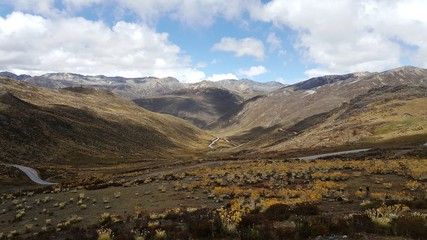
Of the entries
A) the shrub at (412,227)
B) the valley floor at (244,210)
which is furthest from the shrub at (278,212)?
the shrub at (412,227)

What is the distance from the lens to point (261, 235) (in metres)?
14.9

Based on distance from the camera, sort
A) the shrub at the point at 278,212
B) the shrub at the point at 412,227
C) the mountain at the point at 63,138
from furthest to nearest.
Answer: the mountain at the point at 63,138 → the shrub at the point at 278,212 → the shrub at the point at 412,227

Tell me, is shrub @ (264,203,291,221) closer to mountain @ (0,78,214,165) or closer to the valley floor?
the valley floor

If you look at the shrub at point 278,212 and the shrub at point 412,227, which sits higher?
the shrub at point 412,227

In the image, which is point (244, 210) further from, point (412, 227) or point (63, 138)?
point (63, 138)

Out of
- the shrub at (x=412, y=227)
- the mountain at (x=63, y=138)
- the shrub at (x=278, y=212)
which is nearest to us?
the shrub at (x=412, y=227)

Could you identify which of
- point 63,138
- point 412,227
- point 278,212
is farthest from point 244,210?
point 63,138

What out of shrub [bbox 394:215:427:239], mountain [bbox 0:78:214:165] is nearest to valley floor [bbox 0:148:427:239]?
shrub [bbox 394:215:427:239]

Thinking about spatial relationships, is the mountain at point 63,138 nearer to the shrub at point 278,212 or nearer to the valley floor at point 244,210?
the valley floor at point 244,210

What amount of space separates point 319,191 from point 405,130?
94244mm

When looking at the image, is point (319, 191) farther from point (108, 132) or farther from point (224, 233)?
point (108, 132)

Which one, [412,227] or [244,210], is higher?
[412,227]

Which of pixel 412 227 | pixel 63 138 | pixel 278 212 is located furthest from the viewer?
pixel 63 138

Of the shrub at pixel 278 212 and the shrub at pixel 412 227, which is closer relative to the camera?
the shrub at pixel 412 227
